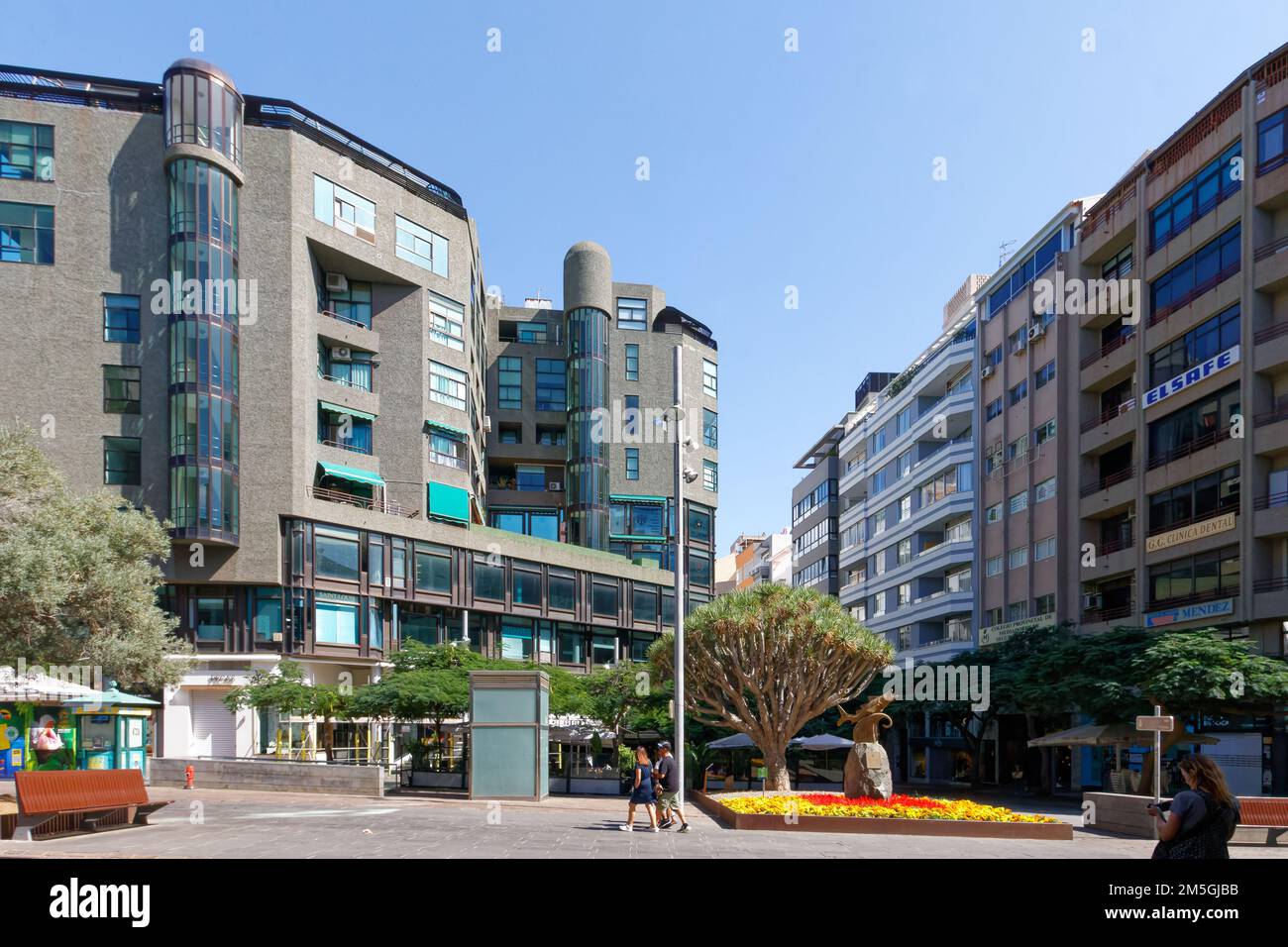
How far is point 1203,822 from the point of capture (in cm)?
891

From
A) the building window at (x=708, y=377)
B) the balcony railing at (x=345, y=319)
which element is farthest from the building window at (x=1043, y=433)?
the balcony railing at (x=345, y=319)

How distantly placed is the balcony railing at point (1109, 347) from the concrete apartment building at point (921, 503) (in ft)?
42.8

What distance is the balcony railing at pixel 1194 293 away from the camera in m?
41.3

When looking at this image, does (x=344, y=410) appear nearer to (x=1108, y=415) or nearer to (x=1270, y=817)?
(x=1108, y=415)

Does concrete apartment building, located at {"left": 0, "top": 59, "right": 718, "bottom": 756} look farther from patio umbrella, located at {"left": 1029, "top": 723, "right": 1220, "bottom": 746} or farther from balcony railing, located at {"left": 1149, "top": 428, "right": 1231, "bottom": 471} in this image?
balcony railing, located at {"left": 1149, "top": 428, "right": 1231, "bottom": 471}

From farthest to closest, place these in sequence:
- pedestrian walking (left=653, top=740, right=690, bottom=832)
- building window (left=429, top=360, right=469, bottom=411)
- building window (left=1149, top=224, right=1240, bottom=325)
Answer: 1. building window (left=429, top=360, right=469, bottom=411)
2. building window (left=1149, top=224, right=1240, bottom=325)
3. pedestrian walking (left=653, top=740, right=690, bottom=832)

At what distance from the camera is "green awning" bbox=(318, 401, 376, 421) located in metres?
53.8

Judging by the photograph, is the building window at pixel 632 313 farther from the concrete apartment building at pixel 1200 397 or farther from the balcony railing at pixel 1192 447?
the balcony railing at pixel 1192 447

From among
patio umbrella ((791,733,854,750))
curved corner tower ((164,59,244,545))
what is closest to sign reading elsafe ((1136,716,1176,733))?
patio umbrella ((791,733,854,750))

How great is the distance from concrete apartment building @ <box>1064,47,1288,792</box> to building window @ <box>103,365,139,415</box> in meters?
42.8

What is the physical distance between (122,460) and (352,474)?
10.2m

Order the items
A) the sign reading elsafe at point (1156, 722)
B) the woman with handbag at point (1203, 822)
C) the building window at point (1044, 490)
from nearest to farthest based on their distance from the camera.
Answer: the woman with handbag at point (1203, 822) < the sign reading elsafe at point (1156, 722) < the building window at point (1044, 490)

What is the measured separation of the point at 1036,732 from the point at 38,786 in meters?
48.2

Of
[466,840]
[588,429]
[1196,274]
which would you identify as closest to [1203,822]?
[466,840]
